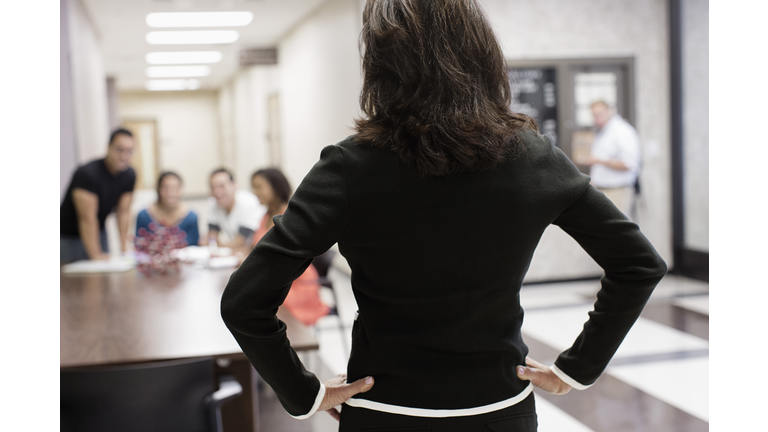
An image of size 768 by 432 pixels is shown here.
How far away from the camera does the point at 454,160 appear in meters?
0.90

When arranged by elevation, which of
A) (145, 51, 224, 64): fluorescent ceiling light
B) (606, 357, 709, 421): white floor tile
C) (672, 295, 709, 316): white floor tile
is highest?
(145, 51, 224, 64): fluorescent ceiling light

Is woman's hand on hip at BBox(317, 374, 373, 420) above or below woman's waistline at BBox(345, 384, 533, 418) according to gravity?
above

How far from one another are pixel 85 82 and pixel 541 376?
24.7 feet

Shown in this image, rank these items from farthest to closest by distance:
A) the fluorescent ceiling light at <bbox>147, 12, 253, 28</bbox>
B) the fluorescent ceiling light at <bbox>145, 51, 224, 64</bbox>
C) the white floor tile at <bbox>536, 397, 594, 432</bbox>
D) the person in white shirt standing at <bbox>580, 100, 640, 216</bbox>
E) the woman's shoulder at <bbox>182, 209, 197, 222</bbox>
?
1. the fluorescent ceiling light at <bbox>145, 51, 224, 64</bbox>
2. the fluorescent ceiling light at <bbox>147, 12, 253, 28</bbox>
3. the person in white shirt standing at <bbox>580, 100, 640, 216</bbox>
4. the woman's shoulder at <bbox>182, 209, 197, 222</bbox>
5. the white floor tile at <bbox>536, 397, 594, 432</bbox>

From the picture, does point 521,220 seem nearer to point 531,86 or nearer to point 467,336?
point 467,336

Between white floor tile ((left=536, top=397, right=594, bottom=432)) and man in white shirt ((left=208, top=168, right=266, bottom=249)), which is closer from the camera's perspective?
white floor tile ((left=536, top=397, right=594, bottom=432))

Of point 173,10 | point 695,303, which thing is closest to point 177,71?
point 173,10

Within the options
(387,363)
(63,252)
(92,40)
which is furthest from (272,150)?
(387,363)

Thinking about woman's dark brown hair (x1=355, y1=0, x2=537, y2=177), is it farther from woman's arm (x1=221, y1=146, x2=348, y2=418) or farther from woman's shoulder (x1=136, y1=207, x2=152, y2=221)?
woman's shoulder (x1=136, y1=207, x2=152, y2=221)

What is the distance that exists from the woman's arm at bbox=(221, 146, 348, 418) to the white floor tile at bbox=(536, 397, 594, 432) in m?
2.25

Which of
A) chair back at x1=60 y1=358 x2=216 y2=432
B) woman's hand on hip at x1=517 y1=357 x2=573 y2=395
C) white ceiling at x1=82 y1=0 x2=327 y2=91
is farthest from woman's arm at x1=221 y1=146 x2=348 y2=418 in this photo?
white ceiling at x1=82 y1=0 x2=327 y2=91

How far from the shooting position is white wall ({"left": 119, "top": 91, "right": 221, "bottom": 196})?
→ 67.3ft

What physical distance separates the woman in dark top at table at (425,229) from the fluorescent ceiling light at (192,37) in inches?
353

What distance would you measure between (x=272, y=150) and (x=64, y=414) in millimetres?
10222
